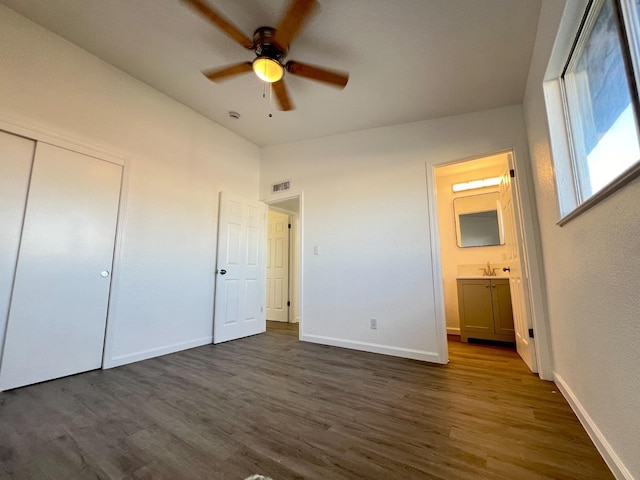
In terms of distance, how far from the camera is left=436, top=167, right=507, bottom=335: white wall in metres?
3.86

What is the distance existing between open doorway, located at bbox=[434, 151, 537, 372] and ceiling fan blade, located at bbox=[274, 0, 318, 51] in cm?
220

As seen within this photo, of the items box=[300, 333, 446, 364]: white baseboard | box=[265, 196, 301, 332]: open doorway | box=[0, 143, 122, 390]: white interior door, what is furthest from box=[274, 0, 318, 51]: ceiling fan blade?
box=[265, 196, 301, 332]: open doorway

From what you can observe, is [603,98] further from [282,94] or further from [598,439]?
[282,94]

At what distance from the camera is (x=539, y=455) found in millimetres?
1298

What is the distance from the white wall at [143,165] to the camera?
Result: 7.18 feet

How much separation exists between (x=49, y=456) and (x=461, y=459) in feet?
6.53

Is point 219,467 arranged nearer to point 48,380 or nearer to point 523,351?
point 48,380

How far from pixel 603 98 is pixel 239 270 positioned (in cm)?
370

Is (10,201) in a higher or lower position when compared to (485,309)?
higher

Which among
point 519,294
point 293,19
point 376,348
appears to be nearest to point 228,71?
point 293,19

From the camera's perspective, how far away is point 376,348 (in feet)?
9.94

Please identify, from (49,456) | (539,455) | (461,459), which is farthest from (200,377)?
(539,455)

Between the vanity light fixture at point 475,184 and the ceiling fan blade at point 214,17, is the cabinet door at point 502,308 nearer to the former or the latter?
the vanity light fixture at point 475,184

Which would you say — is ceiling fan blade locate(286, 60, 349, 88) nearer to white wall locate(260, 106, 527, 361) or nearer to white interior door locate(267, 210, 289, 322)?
white wall locate(260, 106, 527, 361)
